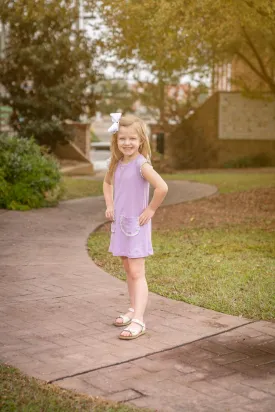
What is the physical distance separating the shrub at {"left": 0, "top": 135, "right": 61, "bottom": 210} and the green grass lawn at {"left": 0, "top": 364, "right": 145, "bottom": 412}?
7.85 metres

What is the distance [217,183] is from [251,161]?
777 centimetres

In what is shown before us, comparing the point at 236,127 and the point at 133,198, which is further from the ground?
the point at 236,127

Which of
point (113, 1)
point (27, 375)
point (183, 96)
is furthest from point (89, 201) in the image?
point (183, 96)

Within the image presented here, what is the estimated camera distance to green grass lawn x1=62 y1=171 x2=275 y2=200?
1558cm

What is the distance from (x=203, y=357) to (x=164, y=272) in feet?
9.28

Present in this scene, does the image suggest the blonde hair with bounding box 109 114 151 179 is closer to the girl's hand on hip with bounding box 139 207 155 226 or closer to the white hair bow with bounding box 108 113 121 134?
Answer: the white hair bow with bounding box 108 113 121 134

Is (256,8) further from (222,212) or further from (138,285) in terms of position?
(138,285)

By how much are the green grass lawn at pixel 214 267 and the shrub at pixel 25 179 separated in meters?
2.33

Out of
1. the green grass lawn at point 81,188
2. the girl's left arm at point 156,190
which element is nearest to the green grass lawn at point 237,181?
the green grass lawn at point 81,188

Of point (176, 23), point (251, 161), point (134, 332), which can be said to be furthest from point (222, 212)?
point (251, 161)

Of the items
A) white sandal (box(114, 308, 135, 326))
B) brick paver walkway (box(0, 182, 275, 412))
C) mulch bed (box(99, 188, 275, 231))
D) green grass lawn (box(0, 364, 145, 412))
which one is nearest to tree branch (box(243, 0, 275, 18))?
mulch bed (box(99, 188, 275, 231))

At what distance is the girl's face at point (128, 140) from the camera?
5.17 meters

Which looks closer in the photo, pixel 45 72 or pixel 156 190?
pixel 156 190

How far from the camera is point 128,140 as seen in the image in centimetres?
517
